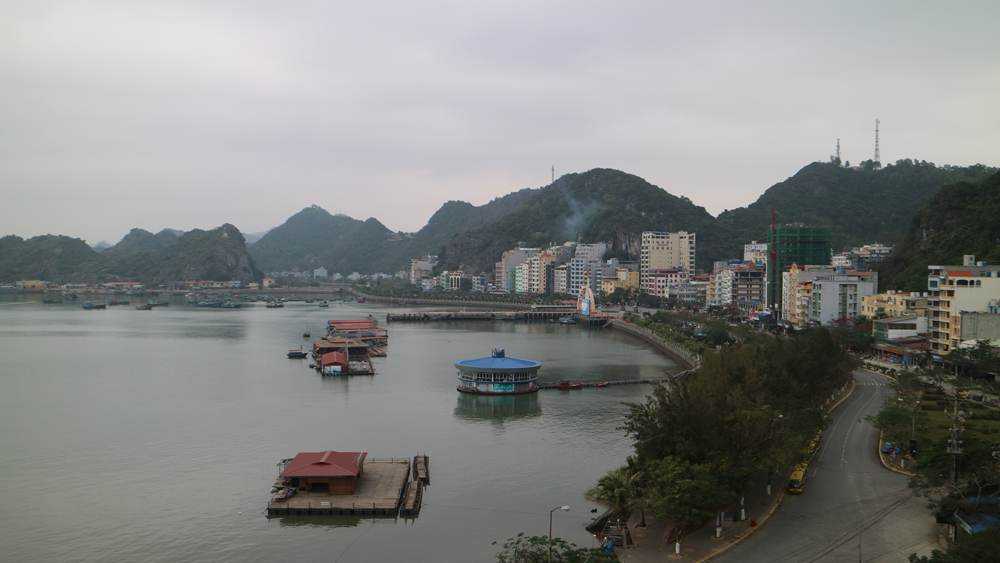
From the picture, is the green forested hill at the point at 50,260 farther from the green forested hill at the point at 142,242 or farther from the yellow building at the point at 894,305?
the yellow building at the point at 894,305

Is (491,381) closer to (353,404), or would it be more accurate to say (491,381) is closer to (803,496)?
(353,404)

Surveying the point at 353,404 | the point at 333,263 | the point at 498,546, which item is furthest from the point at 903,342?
the point at 333,263

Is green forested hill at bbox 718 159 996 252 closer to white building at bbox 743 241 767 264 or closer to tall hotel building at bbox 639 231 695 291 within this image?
white building at bbox 743 241 767 264

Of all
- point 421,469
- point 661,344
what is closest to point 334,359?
point 421,469

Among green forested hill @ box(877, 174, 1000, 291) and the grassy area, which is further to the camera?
green forested hill @ box(877, 174, 1000, 291)

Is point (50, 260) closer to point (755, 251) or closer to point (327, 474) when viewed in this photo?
point (755, 251)

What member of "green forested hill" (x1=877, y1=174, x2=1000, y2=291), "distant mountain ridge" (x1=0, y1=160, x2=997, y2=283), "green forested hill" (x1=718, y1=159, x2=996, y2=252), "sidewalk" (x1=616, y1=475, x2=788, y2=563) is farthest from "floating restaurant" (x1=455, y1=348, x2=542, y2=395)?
"green forested hill" (x1=718, y1=159, x2=996, y2=252)

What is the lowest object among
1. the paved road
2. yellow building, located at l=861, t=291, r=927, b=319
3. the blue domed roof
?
the paved road
